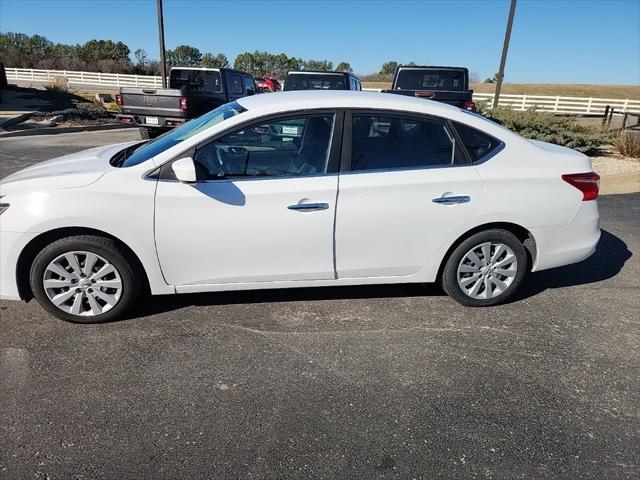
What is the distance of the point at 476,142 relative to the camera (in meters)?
3.80

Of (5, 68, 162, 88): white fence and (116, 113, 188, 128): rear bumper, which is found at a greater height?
(5, 68, 162, 88): white fence

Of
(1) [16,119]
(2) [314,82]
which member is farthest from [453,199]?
(1) [16,119]

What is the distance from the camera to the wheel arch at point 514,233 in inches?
151

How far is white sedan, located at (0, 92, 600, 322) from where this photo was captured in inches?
132

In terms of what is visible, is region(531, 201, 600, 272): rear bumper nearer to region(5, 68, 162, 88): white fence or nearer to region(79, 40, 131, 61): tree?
region(5, 68, 162, 88): white fence

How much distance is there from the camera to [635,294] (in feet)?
14.7

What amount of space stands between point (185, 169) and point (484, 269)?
244 centimetres

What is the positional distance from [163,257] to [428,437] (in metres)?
2.12

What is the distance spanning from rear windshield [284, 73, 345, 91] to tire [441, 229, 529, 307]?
384 inches

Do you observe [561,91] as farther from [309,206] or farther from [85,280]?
[85,280]

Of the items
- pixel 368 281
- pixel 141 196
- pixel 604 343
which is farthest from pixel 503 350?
pixel 141 196

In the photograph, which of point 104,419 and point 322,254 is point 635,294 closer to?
point 322,254

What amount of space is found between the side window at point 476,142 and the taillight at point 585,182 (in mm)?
643

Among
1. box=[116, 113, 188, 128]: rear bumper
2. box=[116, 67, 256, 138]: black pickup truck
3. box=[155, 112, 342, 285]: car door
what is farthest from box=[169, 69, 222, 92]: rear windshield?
box=[155, 112, 342, 285]: car door
